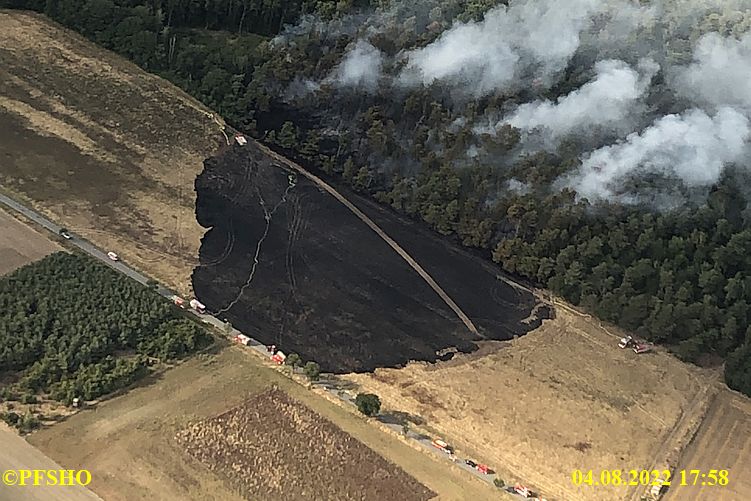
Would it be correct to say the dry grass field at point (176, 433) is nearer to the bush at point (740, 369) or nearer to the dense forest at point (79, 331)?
the dense forest at point (79, 331)

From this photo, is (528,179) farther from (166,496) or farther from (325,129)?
(166,496)

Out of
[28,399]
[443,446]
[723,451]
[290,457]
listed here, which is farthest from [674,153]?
[28,399]

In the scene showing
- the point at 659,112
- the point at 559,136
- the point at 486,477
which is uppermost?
the point at 659,112


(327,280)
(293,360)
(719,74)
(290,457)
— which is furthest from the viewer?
(719,74)

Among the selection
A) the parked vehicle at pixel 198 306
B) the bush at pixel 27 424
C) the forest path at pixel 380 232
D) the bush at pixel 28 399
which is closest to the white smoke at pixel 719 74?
the forest path at pixel 380 232

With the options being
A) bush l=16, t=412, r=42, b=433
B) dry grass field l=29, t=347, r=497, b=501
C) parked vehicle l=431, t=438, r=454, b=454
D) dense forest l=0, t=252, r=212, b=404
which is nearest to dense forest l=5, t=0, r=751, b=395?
parked vehicle l=431, t=438, r=454, b=454

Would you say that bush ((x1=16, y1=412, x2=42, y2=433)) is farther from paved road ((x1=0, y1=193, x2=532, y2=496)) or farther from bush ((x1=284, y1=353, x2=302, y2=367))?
bush ((x1=284, y1=353, x2=302, y2=367))

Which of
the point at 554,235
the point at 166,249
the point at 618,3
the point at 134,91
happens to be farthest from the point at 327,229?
the point at 618,3

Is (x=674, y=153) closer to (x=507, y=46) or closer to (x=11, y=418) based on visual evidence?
(x=507, y=46)
